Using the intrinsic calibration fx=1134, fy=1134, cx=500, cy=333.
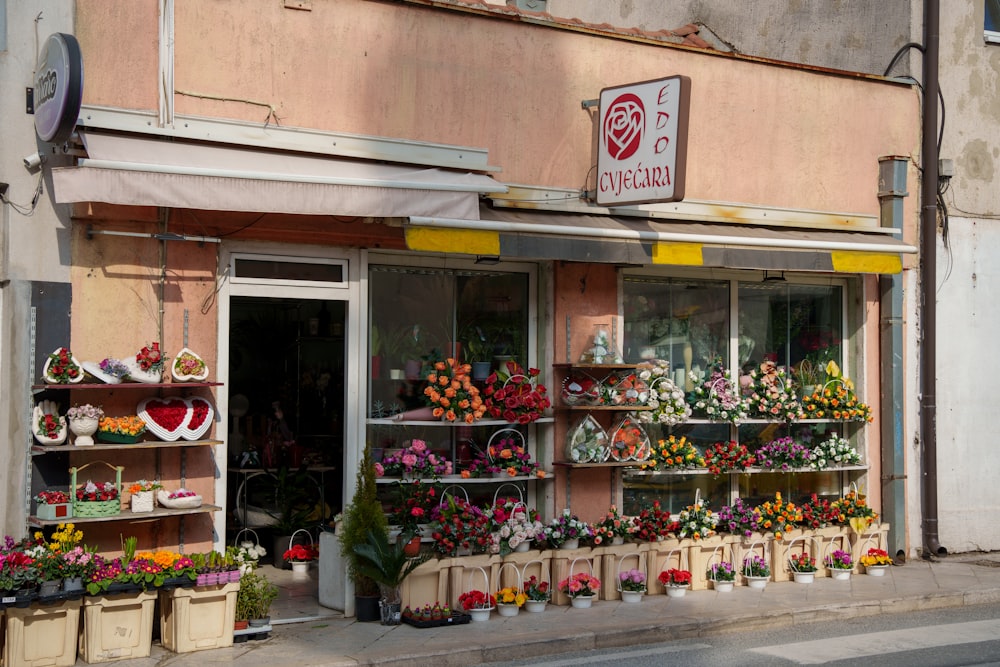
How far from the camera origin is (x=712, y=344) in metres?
11.5

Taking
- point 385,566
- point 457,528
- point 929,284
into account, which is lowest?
point 385,566

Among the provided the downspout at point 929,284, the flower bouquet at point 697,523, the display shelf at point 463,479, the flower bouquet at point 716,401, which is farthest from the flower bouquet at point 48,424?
the downspout at point 929,284

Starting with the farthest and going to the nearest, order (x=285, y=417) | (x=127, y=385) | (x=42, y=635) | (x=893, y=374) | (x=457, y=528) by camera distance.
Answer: (x=285, y=417), (x=893, y=374), (x=457, y=528), (x=127, y=385), (x=42, y=635)

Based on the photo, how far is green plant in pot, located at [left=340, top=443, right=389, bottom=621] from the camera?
8797 mm

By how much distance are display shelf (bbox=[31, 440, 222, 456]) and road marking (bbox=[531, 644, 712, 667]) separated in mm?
2947

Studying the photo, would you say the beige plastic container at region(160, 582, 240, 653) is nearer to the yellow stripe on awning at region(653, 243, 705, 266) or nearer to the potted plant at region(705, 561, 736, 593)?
the potted plant at region(705, 561, 736, 593)

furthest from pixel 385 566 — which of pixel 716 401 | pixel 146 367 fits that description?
pixel 716 401

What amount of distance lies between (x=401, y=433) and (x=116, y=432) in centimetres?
256

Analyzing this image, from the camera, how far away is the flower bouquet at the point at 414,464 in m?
9.64

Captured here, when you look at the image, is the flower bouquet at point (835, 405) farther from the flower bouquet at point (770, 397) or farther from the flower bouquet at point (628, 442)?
the flower bouquet at point (628, 442)

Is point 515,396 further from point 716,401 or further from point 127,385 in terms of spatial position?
point 127,385

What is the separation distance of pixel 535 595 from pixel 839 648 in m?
2.39

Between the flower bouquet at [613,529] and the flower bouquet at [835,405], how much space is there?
265 cm

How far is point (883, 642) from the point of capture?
28.0 feet
